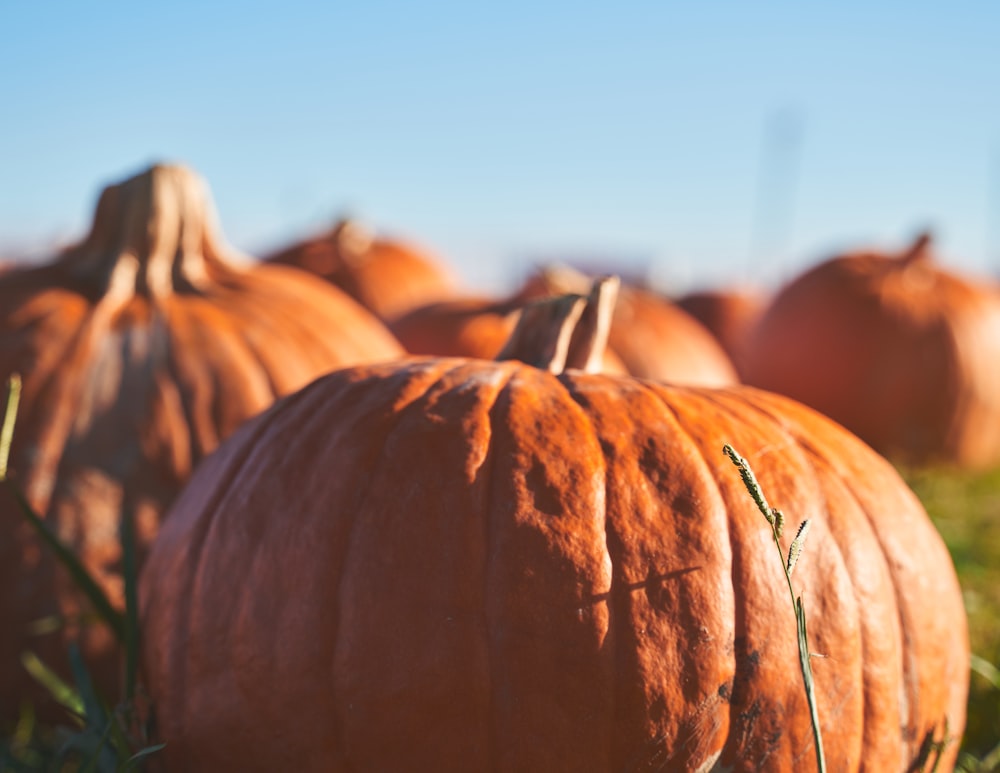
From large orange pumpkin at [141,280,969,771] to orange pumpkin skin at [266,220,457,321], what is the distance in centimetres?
389

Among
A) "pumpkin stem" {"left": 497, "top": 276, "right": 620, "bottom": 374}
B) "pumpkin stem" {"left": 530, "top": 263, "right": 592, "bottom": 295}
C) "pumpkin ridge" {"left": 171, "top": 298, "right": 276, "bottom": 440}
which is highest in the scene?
"pumpkin stem" {"left": 497, "top": 276, "right": 620, "bottom": 374}

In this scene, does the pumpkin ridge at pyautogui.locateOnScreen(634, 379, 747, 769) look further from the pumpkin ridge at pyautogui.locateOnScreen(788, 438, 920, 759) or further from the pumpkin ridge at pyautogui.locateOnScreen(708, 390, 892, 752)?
the pumpkin ridge at pyautogui.locateOnScreen(788, 438, 920, 759)

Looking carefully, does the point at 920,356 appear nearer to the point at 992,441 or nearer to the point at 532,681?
the point at 992,441

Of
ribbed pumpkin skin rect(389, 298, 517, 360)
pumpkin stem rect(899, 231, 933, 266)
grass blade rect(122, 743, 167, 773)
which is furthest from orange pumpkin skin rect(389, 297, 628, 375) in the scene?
pumpkin stem rect(899, 231, 933, 266)

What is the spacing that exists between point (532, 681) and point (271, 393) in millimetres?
1343

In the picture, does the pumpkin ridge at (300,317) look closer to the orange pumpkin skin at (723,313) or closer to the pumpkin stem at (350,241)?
the pumpkin stem at (350,241)

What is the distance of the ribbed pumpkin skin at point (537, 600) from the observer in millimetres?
1697

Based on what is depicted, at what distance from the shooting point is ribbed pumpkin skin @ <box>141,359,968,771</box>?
170 centimetres

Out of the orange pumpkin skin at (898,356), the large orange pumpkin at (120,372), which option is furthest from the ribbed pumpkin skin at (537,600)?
the orange pumpkin skin at (898,356)

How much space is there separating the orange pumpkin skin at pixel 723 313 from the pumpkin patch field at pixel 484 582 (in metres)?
5.29

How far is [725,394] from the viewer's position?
7.25 ft

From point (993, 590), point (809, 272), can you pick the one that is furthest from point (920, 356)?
point (993, 590)

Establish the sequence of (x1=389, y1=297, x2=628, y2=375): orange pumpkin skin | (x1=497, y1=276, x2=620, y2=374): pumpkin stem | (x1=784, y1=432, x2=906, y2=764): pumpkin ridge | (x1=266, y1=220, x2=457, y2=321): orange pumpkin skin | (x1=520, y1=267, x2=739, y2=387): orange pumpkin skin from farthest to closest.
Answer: (x1=266, y1=220, x2=457, y2=321): orange pumpkin skin, (x1=520, y1=267, x2=739, y2=387): orange pumpkin skin, (x1=389, y1=297, x2=628, y2=375): orange pumpkin skin, (x1=497, y1=276, x2=620, y2=374): pumpkin stem, (x1=784, y1=432, x2=906, y2=764): pumpkin ridge

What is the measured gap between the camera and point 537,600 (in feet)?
5.60
